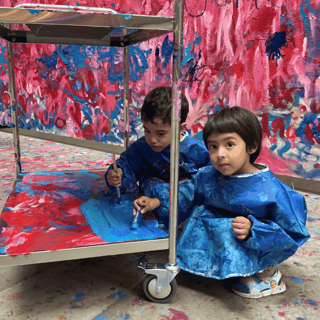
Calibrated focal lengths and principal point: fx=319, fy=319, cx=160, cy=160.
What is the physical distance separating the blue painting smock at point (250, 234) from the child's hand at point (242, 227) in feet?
0.05

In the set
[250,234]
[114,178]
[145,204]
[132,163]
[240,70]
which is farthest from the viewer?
[240,70]

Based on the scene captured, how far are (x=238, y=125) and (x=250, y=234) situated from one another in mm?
334

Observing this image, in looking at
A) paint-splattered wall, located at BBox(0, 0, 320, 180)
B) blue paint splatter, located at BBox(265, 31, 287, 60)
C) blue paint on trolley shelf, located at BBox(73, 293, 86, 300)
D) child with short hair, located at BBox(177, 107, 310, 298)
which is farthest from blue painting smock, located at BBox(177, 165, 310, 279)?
blue paint splatter, located at BBox(265, 31, 287, 60)

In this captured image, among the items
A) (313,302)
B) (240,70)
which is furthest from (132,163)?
(240,70)

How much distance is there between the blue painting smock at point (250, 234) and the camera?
0.96m

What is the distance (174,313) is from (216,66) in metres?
1.78

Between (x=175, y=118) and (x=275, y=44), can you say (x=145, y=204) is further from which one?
(x=275, y=44)

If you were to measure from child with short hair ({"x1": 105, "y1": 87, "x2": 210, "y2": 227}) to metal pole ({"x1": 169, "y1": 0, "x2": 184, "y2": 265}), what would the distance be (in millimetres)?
171

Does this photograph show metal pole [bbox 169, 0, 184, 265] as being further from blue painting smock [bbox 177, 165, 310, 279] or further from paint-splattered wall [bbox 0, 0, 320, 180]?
paint-splattered wall [bbox 0, 0, 320, 180]

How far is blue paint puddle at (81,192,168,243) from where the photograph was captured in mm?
961

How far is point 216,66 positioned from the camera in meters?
2.27

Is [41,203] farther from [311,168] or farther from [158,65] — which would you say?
[158,65]

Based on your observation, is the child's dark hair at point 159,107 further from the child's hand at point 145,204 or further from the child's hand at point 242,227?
the child's hand at point 242,227

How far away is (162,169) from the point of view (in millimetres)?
1330
